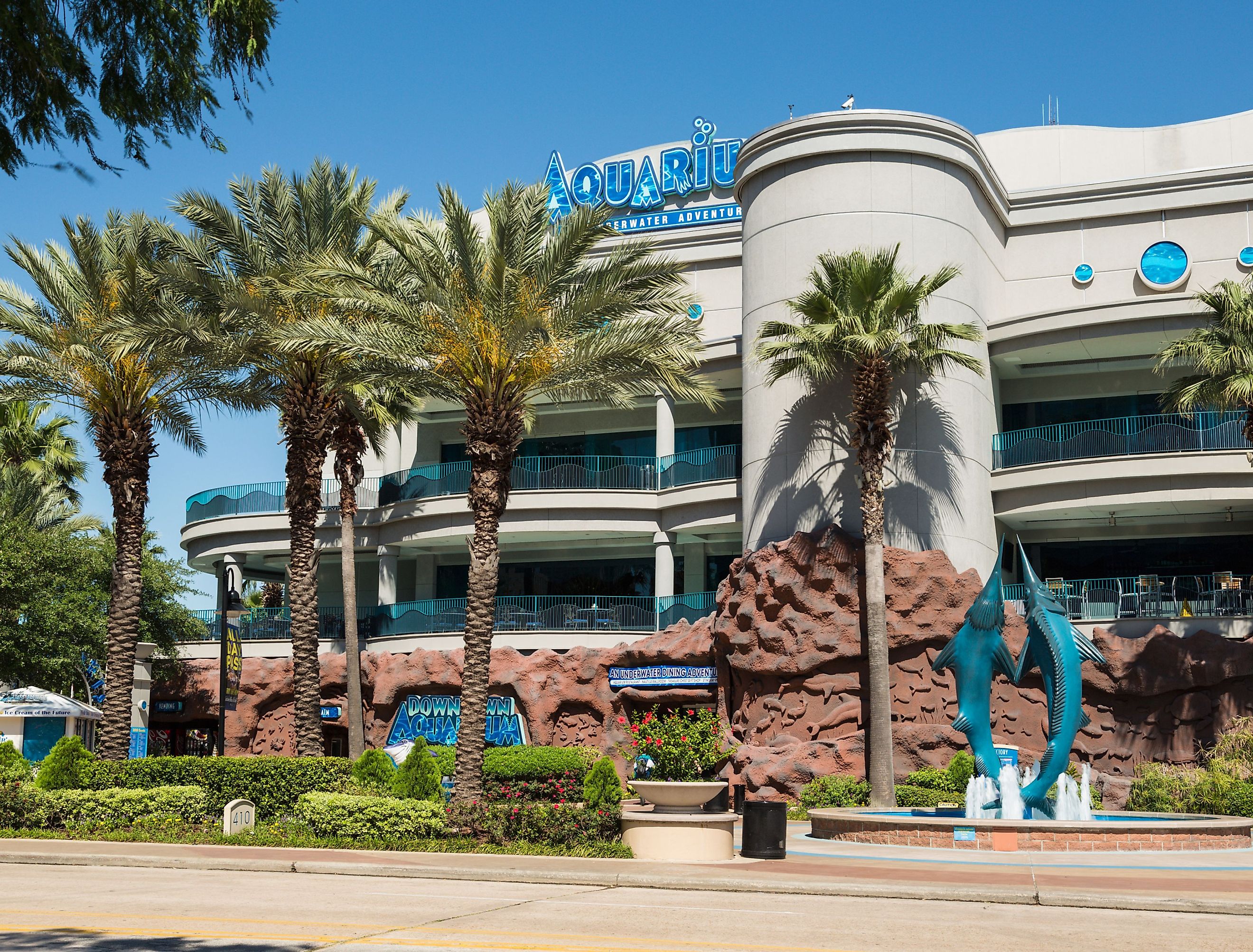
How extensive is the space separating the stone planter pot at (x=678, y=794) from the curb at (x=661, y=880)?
1.06m

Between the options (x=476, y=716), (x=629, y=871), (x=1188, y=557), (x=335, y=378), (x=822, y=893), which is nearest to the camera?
(x=822, y=893)

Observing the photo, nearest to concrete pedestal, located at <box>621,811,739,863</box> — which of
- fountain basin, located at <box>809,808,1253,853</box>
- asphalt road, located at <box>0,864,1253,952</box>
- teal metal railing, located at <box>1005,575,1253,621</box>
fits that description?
asphalt road, located at <box>0,864,1253,952</box>

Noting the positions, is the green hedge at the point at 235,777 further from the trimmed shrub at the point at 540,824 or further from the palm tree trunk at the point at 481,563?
the trimmed shrub at the point at 540,824

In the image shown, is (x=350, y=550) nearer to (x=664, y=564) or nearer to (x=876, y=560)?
(x=664, y=564)

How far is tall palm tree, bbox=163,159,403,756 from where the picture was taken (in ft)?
84.3

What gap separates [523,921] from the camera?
11828 mm

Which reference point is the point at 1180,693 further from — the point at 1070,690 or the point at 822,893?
the point at 822,893

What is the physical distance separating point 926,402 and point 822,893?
1970 centimetres

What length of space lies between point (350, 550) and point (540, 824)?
1673 cm

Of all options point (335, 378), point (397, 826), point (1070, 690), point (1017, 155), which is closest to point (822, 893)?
point (397, 826)

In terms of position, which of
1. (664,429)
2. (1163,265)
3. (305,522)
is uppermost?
(1163,265)

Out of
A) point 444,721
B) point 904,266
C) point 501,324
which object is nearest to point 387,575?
point 444,721

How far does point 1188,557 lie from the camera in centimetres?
3534

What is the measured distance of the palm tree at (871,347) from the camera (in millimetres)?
29578
